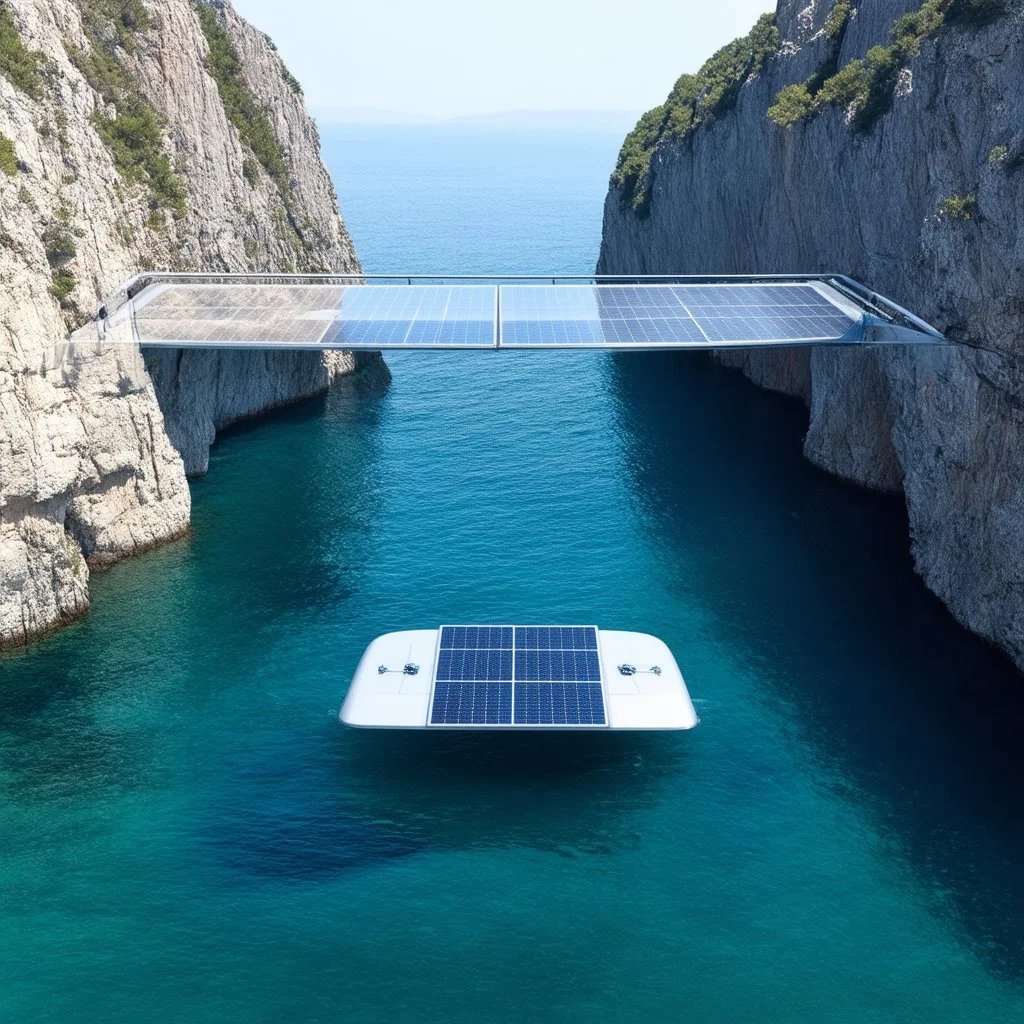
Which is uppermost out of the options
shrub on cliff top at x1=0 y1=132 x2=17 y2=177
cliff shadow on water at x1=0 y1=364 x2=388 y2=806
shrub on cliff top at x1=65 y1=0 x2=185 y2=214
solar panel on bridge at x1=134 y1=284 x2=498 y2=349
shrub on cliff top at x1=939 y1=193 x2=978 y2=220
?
shrub on cliff top at x1=65 y1=0 x2=185 y2=214

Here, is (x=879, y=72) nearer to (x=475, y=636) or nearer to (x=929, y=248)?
(x=929, y=248)

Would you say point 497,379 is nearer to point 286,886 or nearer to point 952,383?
point 952,383

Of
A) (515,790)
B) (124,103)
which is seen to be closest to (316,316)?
(124,103)

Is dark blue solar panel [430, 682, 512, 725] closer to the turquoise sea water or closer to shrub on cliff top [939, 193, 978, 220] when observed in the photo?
the turquoise sea water

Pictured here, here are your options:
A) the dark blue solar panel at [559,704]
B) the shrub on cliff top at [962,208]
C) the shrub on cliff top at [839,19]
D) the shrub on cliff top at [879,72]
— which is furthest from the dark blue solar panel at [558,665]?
the shrub on cliff top at [839,19]

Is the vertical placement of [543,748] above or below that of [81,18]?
below

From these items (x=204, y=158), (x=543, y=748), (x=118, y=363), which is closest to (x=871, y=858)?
(x=543, y=748)


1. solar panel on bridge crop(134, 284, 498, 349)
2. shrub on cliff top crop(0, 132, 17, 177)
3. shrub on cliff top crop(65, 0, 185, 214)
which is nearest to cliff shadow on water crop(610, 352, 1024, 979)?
solar panel on bridge crop(134, 284, 498, 349)
